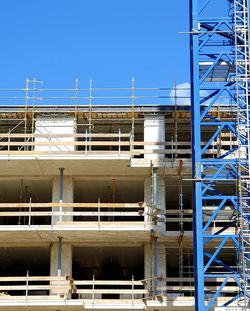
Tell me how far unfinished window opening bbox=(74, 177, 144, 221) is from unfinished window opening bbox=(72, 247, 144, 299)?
1564 mm

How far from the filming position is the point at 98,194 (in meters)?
35.8

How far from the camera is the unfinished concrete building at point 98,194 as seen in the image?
97.3 feet

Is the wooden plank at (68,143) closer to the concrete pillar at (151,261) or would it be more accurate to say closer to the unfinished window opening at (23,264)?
the concrete pillar at (151,261)

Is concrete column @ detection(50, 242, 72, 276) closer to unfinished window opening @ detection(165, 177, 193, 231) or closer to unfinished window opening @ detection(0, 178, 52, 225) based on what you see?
unfinished window opening @ detection(0, 178, 52, 225)

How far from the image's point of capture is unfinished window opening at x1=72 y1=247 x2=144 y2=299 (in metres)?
34.7

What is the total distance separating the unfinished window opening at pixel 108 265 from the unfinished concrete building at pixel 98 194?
0.15 m

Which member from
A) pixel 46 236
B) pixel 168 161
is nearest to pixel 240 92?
pixel 168 161

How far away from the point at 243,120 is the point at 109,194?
9.00m

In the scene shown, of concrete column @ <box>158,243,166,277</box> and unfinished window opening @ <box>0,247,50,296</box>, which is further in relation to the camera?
unfinished window opening @ <box>0,247,50,296</box>

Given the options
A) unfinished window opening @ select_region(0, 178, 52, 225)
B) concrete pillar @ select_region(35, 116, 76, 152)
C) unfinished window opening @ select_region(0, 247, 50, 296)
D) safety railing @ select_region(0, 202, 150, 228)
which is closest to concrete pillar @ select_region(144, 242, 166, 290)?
safety railing @ select_region(0, 202, 150, 228)

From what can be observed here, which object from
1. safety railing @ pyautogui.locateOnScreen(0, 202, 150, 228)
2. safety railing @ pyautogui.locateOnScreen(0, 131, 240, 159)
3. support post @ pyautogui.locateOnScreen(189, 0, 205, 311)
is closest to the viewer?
support post @ pyautogui.locateOnScreen(189, 0, 205, 311)

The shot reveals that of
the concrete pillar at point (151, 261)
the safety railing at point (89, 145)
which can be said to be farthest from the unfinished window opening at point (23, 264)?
the safety railing at point (89, 145)

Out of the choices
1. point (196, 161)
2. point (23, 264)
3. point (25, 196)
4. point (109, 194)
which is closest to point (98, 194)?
point (109, 194)

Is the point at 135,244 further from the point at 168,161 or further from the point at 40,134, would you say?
the point at 40,134
